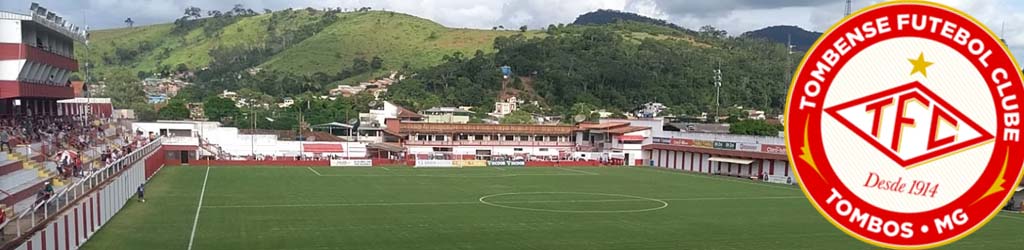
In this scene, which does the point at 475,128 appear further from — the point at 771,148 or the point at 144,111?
the point at 144,111

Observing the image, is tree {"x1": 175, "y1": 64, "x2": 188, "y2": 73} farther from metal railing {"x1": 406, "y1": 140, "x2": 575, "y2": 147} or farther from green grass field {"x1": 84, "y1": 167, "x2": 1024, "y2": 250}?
green grass field {"x1": 84, "y1": 167, "x2": 1024, "y2": 250}

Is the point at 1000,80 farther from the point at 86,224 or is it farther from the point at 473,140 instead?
the point at 473,140

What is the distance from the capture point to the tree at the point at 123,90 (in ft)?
365

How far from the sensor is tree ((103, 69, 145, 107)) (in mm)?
111125

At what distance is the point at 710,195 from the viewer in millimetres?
42656

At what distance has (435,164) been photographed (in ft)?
212

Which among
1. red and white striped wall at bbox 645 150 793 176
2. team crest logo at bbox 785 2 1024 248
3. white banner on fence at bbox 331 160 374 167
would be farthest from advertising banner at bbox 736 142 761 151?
team crest logo at bbox 785 2 1024 248

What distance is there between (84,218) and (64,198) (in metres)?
1.97

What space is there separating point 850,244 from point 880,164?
24.8 meters

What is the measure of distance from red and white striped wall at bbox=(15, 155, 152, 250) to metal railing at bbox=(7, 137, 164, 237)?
211 mm

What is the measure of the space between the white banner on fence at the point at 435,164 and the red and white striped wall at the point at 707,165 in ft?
59.7

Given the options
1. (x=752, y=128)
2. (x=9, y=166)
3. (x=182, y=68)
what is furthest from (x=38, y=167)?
(x=182, y=68)

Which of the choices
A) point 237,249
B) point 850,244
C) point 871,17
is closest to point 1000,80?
point 871,17

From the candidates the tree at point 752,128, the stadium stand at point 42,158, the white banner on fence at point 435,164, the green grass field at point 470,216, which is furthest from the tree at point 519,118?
the stadium stand at point 42,158
